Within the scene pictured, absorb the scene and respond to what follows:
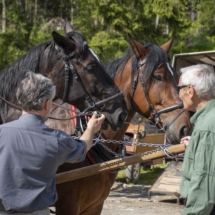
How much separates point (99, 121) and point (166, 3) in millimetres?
12646

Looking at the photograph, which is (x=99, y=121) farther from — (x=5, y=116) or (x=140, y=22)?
(x=140, y=22)

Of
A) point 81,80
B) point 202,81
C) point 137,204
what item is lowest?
point 137,204

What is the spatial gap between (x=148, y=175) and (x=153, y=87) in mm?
7705

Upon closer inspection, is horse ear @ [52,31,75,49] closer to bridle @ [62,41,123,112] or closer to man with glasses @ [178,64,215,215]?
bridle @ [62,41,123,112]

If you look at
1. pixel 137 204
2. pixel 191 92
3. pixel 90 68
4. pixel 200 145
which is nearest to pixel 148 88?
pixel 90 68

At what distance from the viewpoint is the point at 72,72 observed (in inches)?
154

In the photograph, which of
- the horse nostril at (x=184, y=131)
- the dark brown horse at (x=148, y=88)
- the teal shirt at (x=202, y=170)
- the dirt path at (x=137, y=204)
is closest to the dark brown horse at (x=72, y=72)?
the dark brown horse at (x=148, y=88)

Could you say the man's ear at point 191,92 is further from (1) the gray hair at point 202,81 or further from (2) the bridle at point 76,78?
(2) the bridle at point 76,78

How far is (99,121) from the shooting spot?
129 inches

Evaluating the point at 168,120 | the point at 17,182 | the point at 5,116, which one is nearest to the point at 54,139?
the point at 17,182

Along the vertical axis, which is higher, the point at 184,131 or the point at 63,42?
the point at 63,42

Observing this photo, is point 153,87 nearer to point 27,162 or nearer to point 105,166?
point 105,166

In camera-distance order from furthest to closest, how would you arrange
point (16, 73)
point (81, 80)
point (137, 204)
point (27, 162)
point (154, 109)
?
point (137, 204) < point (154, 109) < point (81, 80) < point (16, 73) < point (27, 162)

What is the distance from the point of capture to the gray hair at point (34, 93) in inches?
106
